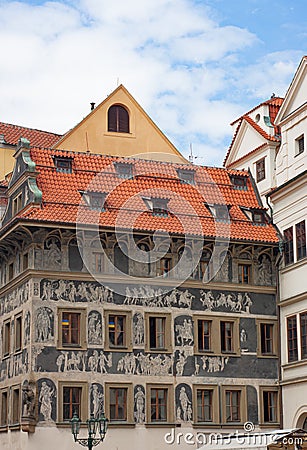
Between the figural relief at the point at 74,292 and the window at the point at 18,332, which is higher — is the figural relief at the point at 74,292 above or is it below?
above

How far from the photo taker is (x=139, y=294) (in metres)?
→ 32.2

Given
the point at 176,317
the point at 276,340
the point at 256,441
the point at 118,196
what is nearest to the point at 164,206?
the point at 118,196

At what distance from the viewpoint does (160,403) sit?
31.8 m

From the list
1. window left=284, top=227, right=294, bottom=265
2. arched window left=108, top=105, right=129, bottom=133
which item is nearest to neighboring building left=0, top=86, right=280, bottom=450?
window left=284, top=227, right=294, bottom=265

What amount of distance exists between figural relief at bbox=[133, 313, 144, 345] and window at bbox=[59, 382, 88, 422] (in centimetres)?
237

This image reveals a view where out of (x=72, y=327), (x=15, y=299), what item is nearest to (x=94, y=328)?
(x=72, y=327)

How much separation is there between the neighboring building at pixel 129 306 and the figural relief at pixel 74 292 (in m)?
0.04

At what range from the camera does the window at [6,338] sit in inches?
1294

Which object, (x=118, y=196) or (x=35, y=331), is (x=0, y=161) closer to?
(x=118, y=196)

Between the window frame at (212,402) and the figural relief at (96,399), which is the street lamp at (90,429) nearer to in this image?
the figural relief at (96,399)

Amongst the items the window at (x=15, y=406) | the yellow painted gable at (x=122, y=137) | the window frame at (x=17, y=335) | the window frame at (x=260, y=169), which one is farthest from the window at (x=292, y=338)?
the yellow painted gable at (x=122, y=137)

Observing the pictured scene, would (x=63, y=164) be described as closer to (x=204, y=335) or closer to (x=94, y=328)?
(x=94, y=328)

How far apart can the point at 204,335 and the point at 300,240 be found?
465 cm

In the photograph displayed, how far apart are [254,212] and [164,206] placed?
3.58 m
